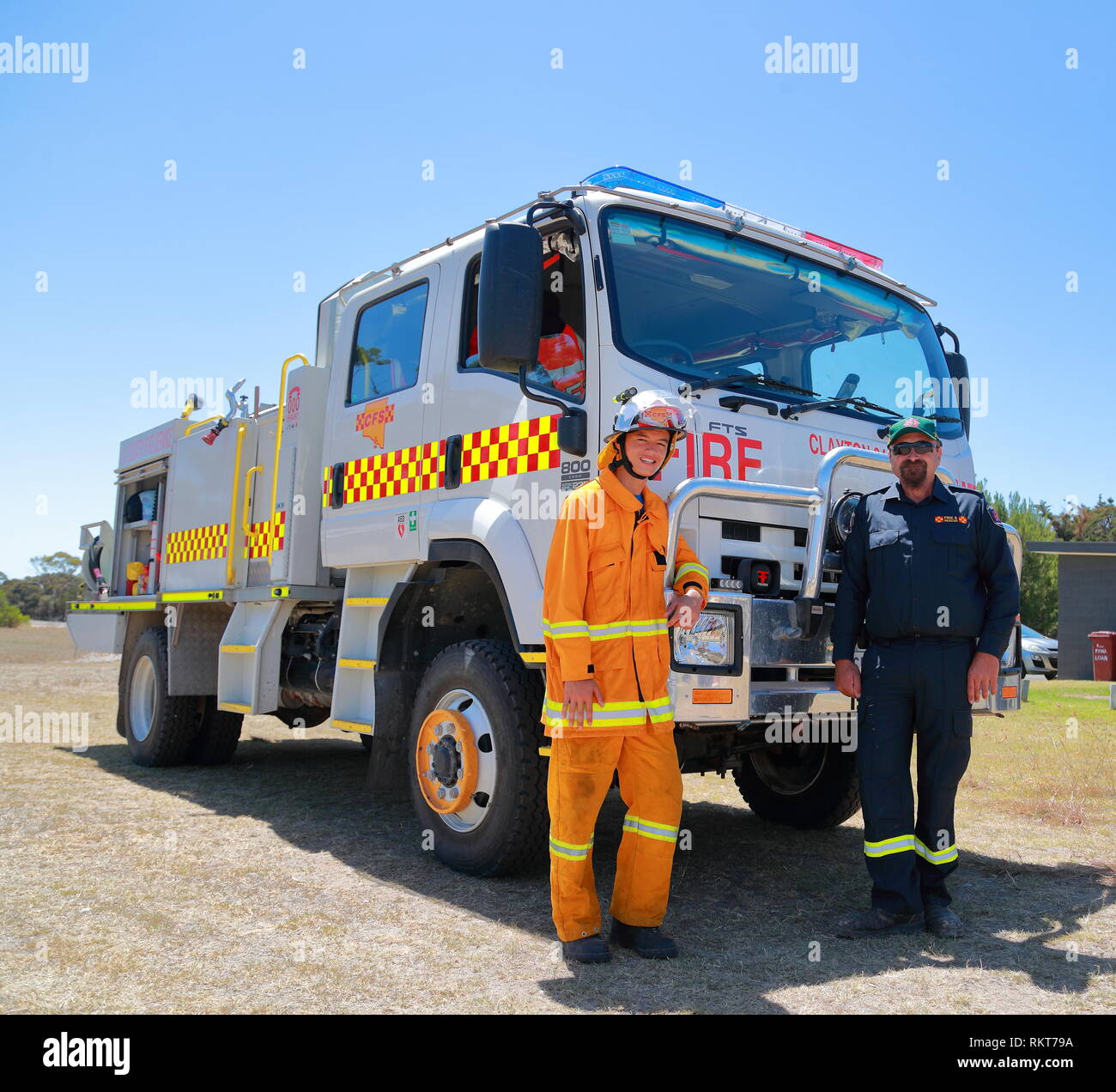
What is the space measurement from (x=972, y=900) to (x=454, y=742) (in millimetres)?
2311

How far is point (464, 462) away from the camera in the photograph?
4855 mm

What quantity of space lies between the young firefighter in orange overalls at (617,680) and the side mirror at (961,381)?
7.83ft

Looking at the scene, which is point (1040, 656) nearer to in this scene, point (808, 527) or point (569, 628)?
point (808, 527)

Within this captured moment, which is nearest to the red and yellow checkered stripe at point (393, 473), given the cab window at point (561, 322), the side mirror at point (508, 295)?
the cab window at point (561, 322)

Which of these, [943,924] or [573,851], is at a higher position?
[573,851]

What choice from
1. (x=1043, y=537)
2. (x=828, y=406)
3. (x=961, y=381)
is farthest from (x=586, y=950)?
(x=1043, y=537)

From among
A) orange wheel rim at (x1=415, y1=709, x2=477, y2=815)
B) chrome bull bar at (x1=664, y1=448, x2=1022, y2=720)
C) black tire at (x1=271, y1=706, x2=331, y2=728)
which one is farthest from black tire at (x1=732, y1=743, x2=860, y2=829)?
black tire at (x1=271, y1=706, x2=331, y2=728)

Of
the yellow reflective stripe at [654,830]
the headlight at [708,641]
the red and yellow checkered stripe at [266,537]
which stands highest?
the red and yellow checkered stripe at [266,537]

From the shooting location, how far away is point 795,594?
4.18m

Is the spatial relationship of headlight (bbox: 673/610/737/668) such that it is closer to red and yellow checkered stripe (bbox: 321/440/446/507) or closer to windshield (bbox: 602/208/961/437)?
windshield (bbox: 602/208/961/437)

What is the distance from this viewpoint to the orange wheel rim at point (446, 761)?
4.54 m

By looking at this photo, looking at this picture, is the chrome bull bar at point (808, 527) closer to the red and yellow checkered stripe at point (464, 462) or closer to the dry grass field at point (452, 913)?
the red and yellow checkered stripe at point (464, 462)

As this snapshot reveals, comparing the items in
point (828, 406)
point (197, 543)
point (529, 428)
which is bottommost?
point (197, 543)

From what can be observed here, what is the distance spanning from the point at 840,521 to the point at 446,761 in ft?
6.57
